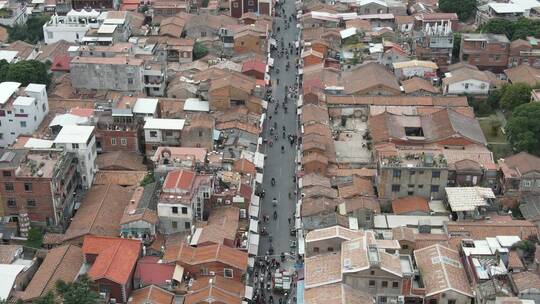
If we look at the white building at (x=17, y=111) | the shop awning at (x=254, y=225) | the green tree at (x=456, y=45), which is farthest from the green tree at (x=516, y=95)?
the white building at (x=17, y=111)

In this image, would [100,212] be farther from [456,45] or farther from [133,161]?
[456,45]

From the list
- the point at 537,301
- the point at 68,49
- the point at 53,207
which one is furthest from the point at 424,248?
the point at 68,49

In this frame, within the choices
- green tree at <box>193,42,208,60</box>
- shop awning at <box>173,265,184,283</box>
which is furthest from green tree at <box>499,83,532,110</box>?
shop awning at <box>173,265,184,283</box>

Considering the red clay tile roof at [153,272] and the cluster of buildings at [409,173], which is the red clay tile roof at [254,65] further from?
the red clay tile roof at [153,272]

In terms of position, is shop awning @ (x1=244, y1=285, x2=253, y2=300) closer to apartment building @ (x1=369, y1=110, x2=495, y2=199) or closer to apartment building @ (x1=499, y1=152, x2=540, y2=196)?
apartment building @ (x1=369, y1=110, x2=495, y2=199)

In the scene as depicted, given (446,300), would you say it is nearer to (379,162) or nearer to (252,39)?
(379,162)
